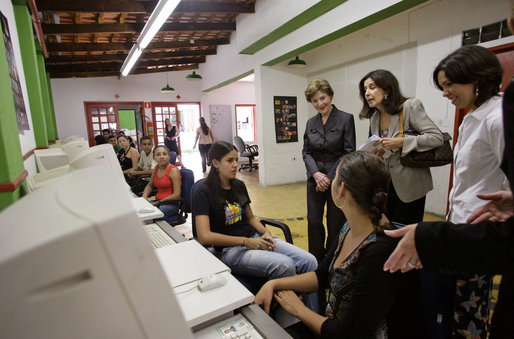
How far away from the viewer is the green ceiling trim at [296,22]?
11.6 ft

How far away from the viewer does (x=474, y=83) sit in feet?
4.00

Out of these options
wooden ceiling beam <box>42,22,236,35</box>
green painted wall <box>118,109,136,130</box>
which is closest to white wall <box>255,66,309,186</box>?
wooden ceiling beam <box>42,22,236,35</box>

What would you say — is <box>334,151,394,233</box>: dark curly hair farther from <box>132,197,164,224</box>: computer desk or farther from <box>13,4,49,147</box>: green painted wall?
<box>13,4,49,147</box>: green painted wall

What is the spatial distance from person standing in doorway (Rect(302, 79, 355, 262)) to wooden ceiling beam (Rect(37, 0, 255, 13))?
341 centimetres

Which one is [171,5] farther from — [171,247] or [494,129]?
[494,129]

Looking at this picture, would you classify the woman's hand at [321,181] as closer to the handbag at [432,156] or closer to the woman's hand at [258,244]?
the handbag at [432,156]

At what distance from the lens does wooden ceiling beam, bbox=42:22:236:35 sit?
193 inches

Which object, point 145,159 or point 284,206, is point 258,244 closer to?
point 284,206

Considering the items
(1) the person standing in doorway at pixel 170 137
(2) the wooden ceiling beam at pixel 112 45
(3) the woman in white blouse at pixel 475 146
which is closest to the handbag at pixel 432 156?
(3) the woman in white blouse at pixel 475 146

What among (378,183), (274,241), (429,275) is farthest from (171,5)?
(429,275)

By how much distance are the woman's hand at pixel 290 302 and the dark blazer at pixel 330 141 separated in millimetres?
1248

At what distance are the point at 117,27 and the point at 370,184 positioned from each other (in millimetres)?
5762

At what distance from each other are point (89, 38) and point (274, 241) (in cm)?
724

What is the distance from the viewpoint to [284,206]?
179 inches
